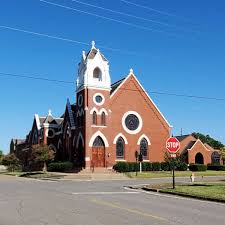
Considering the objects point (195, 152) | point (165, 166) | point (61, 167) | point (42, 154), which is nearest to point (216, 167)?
point (195, 152)

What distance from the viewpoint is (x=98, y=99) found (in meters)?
57.8

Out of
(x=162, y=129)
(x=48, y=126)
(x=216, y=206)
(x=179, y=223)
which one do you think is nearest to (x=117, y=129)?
(x=162, y=129)

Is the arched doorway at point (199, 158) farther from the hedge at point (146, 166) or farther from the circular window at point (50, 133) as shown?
the circular window at point (50, 133)

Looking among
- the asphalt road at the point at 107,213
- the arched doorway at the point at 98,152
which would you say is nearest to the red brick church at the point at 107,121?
the arched doorway at the point at 98,152

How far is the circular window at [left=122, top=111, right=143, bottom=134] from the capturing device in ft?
196

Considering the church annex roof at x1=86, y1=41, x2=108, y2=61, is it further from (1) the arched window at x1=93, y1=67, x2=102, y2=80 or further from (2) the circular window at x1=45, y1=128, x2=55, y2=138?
(2) the circular window at x1=45, y1=128, x2=55, y2=138

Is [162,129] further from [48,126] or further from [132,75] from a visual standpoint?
[48,126]

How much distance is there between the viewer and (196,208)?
15797mm

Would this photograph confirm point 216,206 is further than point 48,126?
No

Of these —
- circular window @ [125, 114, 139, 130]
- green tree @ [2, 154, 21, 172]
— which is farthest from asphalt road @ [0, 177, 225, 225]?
green tree @ [2, 154, 21, 172]

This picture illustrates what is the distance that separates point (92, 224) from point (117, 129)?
156 ft

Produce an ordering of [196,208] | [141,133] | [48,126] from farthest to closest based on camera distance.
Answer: [48,126], [141,133], [196,208]

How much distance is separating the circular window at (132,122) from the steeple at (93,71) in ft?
17.1

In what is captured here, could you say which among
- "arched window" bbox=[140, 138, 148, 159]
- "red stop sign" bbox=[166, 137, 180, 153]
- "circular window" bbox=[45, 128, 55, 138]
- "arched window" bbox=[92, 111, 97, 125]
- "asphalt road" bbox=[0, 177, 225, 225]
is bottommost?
"asphalt road" bbox=[0, 177, 225, 225]
